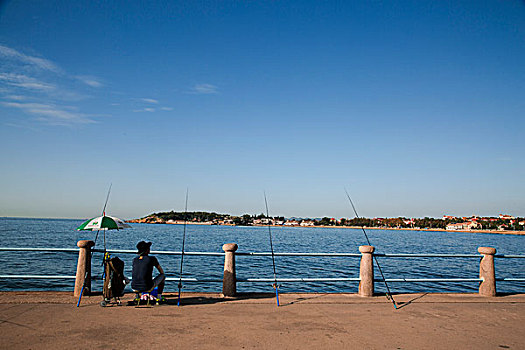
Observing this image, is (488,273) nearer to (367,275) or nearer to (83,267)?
(367,275)

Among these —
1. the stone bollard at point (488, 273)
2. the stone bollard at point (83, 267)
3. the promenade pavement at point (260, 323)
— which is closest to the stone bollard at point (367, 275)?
the promenade pavement at point (260, 323)

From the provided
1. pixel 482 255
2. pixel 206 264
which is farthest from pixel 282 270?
pixel 482 255

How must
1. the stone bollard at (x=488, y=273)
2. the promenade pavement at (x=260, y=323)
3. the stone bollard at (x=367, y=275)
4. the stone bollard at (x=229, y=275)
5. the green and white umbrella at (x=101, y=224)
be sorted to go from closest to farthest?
the promenade pavement at (x=260, y=323)
the green and white umbrella at (x=101, y=224)
the stone bollard at (x=229, y=275)
the stone bollard at (x=367, y=275)
the stone bollard at (x=488, y=273)

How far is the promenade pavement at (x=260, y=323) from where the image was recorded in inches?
240

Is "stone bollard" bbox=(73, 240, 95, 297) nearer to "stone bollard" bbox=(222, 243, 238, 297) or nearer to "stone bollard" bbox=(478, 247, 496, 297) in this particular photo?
"stone bollard" bbox=(222, 243, 238, 297)

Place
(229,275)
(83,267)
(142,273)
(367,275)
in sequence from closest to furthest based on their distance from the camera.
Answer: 1. (142,273)
2. (83,267)
3. (229,275)
4. (367,275)

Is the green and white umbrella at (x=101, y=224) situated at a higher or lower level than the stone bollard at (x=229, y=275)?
higher

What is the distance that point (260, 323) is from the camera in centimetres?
716

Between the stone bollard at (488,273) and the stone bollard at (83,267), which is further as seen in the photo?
the stone bollard at (488,273)

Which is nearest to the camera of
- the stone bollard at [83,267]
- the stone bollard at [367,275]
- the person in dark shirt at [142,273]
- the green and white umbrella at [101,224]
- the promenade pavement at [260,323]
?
the promenade pavement at [260,323]

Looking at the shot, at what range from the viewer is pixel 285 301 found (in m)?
9.07

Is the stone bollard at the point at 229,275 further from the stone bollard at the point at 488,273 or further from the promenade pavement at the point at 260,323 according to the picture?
the stone bollard at the point at 488,273

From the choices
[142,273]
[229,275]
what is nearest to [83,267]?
[142,273]

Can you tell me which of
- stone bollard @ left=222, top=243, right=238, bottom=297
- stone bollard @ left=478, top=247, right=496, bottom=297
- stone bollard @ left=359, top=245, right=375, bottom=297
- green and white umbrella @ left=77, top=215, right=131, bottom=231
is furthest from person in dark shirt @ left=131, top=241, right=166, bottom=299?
stone bollard @ left=478, top=247, right=496, bottom=297
